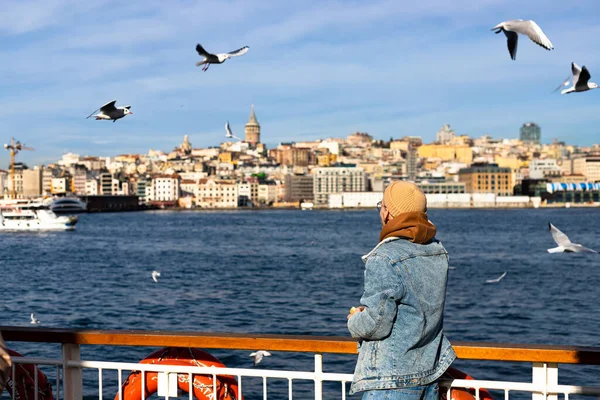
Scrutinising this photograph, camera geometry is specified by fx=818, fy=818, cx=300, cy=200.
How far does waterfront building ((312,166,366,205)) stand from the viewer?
120m

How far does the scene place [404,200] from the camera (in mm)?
2277

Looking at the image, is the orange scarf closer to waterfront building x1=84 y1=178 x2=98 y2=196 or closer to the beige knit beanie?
the beige knit beanie

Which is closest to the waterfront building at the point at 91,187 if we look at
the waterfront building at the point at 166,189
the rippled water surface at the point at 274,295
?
the waterfront building at the point at 166,189

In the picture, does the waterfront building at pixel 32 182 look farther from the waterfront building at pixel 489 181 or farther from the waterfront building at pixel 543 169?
the waterfront building at pixel 543 169

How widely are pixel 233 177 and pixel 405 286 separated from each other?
126680 millimetres

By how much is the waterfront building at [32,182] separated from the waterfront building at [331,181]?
→ 45075 mm

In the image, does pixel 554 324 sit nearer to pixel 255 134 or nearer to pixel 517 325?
pixel 517 325

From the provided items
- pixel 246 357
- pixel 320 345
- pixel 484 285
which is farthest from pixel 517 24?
pixel 484 285

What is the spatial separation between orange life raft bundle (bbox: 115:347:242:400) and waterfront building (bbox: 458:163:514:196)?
122 metres

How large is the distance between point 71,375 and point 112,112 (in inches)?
52.2

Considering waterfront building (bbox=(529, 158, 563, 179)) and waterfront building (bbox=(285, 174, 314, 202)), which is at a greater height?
waterfront building (bbox=(529, 158, 563, 179))

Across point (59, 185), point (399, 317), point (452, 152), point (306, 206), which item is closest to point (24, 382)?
point (399, 317)

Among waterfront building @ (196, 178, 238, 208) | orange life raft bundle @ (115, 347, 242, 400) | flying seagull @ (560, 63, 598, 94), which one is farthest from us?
waterfront building @ (196, 178, 238, 208)

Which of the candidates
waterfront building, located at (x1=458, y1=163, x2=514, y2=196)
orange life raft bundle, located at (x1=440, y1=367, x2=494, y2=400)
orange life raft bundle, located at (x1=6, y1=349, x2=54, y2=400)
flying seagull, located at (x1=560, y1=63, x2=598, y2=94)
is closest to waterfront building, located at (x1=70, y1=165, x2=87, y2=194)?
waterfront building, located at (x1=458, y1=163, x2=514, y2=196)
